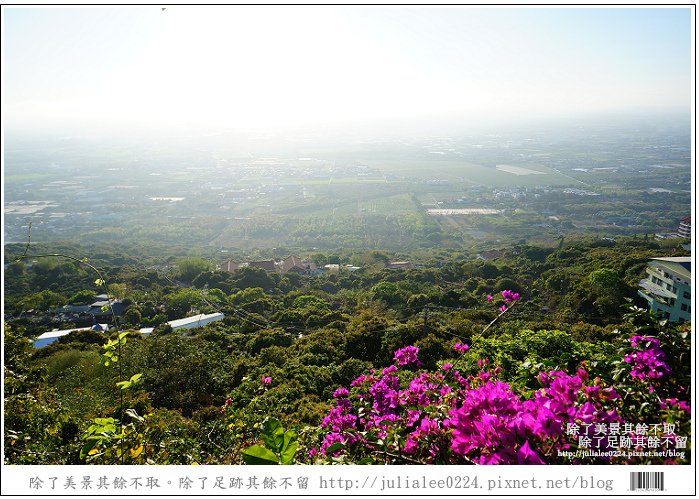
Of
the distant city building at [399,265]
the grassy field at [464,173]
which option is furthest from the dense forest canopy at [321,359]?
the grassy field at [464,173]

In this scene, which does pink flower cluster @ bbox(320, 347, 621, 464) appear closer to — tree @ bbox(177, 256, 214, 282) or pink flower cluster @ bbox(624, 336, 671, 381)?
pink flower cluster @ bbox(624, 336, 671, 381)

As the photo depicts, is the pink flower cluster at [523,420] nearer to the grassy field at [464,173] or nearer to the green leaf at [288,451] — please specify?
the green leaf at [288,451]

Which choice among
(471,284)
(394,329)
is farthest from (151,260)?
(394,329)

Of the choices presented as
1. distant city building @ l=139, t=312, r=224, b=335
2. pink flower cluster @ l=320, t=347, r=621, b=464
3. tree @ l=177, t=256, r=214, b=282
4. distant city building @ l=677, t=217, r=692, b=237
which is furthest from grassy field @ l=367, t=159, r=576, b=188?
pink flower cluster @ l=320, t=347, r=621, b=464

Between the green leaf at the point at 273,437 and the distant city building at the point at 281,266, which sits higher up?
the green leaf at the point at 273,437

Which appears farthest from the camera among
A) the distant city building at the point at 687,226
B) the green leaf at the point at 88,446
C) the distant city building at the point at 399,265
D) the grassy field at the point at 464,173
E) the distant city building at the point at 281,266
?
the grassy field at the point at 464,173

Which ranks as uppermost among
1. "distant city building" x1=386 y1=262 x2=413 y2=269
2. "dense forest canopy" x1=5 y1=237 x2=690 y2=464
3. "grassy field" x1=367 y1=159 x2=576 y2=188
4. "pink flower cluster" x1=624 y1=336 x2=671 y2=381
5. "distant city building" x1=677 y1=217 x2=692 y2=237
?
"grassy field" x1=367 y1=159 x2=576 y2=188

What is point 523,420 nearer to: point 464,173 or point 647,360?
point 647,360
